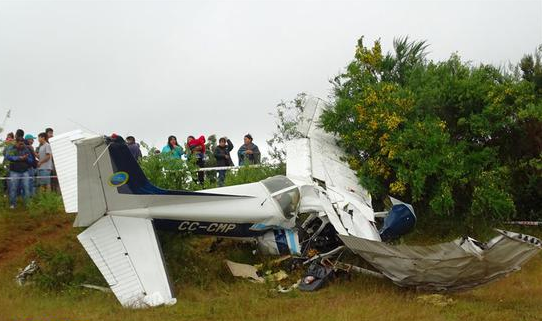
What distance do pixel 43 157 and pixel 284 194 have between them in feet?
24.6

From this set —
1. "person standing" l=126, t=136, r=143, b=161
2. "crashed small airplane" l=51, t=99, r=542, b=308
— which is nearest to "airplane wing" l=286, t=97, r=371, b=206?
"crashed small airplane" l=51, t=99, r=542, b=308

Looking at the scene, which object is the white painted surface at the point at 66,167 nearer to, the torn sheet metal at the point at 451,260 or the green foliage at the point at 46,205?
the green foliage at the point at 46,205

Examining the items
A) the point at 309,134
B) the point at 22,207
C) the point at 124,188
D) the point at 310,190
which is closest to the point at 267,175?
the point at 309,134

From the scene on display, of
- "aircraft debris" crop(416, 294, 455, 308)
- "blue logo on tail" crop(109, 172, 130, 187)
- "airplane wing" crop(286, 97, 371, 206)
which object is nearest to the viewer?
"aircraft debris" crop(416, 294, 455, 308)

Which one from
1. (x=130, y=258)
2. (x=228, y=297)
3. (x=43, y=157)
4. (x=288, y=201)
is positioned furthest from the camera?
(x=43, y=157)

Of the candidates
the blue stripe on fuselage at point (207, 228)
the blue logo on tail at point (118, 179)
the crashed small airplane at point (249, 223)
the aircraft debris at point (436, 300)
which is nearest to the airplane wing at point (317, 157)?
the crashed small airplane at point (249, 223)

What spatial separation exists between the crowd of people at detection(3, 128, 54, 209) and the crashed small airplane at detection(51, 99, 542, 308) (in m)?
4.26

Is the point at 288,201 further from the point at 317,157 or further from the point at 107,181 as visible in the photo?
the point at 107,181

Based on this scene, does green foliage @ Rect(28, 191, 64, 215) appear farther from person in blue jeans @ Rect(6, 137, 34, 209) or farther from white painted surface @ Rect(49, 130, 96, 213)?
white painted surface @ Rect(49, 130, 96, 213)

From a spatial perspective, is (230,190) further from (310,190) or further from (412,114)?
(412,114)

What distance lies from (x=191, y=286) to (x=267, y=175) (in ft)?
→ 16.2

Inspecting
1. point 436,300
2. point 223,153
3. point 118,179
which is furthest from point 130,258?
point 223,153

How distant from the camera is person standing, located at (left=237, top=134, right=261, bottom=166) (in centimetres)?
1888

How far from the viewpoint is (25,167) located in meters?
16.3
